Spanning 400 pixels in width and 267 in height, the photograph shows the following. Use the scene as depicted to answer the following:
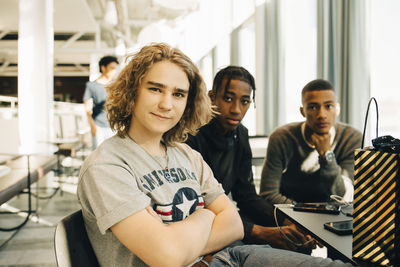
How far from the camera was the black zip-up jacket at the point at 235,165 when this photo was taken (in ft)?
5.83

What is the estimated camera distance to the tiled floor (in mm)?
2732

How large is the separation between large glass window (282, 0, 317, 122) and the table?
2125mm

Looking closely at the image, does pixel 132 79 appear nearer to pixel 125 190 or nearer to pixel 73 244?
pixel 125 190

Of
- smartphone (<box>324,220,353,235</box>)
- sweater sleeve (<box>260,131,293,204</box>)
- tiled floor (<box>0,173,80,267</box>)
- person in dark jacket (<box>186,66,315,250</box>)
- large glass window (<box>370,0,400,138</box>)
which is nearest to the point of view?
smartphone (<box>324,220,353,235</box>)

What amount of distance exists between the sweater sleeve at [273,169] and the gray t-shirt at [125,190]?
800mm

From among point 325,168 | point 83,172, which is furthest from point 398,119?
point 83,172

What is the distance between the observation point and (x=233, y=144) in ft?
6.03

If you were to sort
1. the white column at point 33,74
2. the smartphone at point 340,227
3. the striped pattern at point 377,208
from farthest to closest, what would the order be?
1. the white column at point 33,74
2. the smartphone at point 340,227
3. the striped pattern at point 377,208

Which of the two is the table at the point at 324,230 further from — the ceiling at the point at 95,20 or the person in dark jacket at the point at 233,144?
the ceiling at the point at 95,20

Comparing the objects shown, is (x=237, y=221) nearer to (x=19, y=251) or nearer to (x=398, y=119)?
(x=398, y=119)

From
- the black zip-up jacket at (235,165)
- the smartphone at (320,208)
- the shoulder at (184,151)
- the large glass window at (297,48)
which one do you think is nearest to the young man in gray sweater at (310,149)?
the black zip-up jacket at (235,165)

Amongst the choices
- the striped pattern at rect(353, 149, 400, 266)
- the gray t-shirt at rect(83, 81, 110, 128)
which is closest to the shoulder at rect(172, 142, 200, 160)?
the striped pattern at rect(353, 149, 400, 266)

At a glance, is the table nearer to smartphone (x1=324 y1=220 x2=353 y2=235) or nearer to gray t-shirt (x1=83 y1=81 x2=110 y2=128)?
smartphone (x1=324 y1=220 x2=353 y2=235)

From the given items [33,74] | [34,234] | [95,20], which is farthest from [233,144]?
[95,20]
